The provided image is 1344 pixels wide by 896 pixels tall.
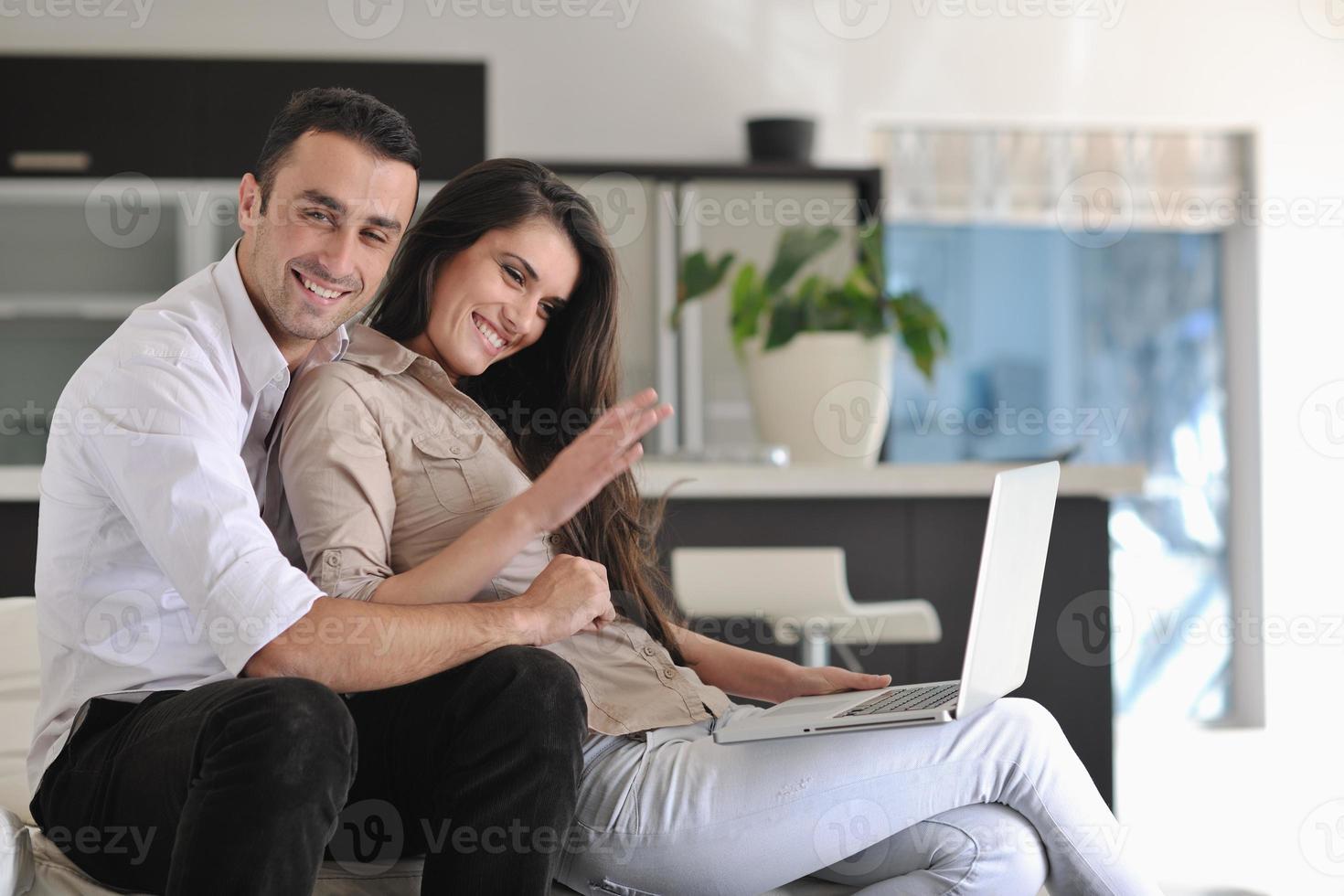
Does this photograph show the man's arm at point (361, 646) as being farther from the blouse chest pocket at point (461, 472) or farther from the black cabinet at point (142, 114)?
the black cabinet at point (142, 114)

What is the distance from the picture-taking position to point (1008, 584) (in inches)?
51.0

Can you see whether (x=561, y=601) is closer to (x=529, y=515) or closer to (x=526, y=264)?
(x=529, y=515)

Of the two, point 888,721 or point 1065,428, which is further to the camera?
point 1065,428

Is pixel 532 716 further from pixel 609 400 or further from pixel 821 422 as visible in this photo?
pixel 821 422

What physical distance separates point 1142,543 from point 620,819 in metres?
4.90

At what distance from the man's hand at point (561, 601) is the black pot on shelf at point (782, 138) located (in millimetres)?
3881

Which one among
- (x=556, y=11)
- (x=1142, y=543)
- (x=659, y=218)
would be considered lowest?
(x=1142, y=543)

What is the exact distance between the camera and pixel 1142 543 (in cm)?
570

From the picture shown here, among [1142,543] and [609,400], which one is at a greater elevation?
[609,400]

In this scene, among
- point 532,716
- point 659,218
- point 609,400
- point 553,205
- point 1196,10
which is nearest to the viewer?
point 532,716

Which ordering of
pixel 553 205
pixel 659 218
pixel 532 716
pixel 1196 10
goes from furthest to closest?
pixel 1196 10
pixel 659 218
pixel 553 205
pixel 532 716

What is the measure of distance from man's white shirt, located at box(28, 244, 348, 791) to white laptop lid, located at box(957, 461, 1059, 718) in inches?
24.4

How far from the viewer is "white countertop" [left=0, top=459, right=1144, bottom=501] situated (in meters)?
2.69

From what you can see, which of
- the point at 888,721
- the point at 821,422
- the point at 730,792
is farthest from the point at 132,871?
the point at 821,422
